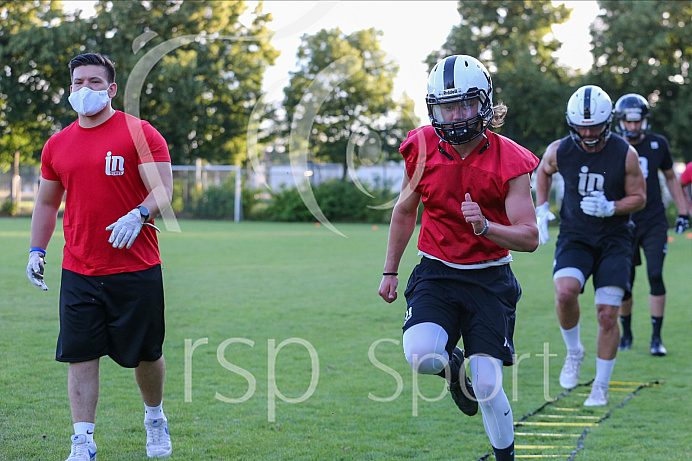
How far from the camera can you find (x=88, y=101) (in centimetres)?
440

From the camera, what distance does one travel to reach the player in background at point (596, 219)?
6375 mm

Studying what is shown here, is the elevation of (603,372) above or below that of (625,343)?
above

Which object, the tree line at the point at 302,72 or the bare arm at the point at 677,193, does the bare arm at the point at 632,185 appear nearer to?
the bare arm at the point at 677,193

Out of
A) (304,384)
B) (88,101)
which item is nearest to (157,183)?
(88,101)

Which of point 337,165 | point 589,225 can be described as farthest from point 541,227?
point 337,165

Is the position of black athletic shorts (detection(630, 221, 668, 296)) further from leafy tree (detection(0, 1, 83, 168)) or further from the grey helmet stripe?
leafy tree (detection(0, 1, 83, 168))

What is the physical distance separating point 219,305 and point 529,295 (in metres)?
5.21

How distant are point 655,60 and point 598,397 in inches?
1499

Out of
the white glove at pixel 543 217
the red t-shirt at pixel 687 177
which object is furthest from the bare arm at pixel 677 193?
the white glove at pixel 543 217

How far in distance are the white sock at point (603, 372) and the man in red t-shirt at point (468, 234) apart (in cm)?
224

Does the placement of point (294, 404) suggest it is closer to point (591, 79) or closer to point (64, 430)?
point (64, 430)

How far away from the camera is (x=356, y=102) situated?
37.9 metres

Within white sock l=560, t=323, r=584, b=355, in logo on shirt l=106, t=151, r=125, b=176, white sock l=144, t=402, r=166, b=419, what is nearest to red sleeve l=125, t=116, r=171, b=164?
in logo on shirt l=106, t=151, r=125, b=176

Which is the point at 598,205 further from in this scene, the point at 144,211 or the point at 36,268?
the point at 36,268
